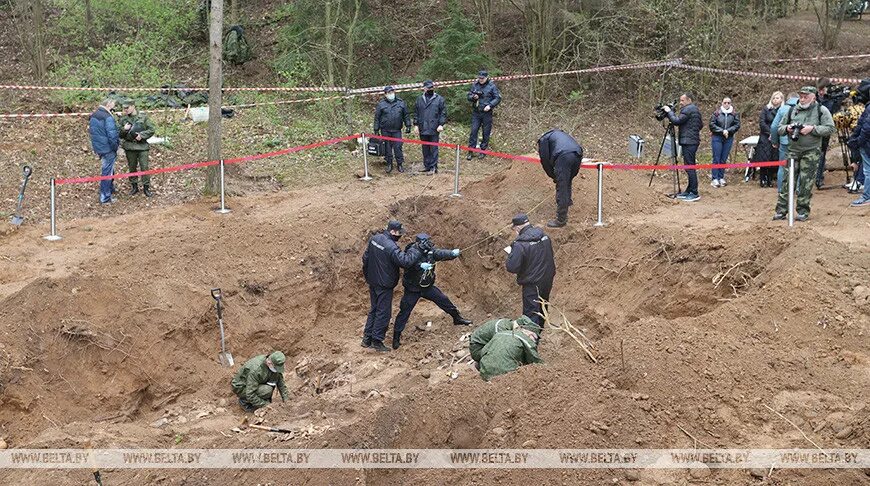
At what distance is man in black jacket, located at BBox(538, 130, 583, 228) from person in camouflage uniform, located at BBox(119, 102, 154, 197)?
7091mm

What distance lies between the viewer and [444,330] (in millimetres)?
12578

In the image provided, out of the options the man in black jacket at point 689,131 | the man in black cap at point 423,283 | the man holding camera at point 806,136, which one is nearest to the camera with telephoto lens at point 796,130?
the man holding camera at point 806,136

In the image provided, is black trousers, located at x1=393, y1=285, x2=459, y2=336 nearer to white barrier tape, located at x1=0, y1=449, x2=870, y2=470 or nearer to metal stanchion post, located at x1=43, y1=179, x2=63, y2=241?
white barrier tape, located at x1=0, y1=449, x2=870, y2=470

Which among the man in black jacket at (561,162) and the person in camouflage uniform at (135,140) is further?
the person in camouflage uniform at (135,140)

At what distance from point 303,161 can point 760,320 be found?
10345mm

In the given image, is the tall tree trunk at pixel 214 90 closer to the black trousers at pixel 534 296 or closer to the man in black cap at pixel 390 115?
the man in black cap at pixel 390 115

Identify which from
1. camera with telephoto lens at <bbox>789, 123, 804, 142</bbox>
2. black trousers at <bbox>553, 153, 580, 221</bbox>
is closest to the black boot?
black trousers at <bbox>553, 153, 580, 221</bbox>

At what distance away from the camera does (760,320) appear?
27.6ft

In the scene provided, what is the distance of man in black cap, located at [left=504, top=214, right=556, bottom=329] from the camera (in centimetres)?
1030

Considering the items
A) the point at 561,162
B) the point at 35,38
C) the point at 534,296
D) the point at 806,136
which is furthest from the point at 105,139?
the point at 806,136

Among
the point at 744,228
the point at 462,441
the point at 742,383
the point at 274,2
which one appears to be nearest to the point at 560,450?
the point at 462,441

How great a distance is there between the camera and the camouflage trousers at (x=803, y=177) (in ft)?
34.4

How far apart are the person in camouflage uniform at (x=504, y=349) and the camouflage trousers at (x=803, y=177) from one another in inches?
180

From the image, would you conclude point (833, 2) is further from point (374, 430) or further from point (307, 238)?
point (374, 430)
